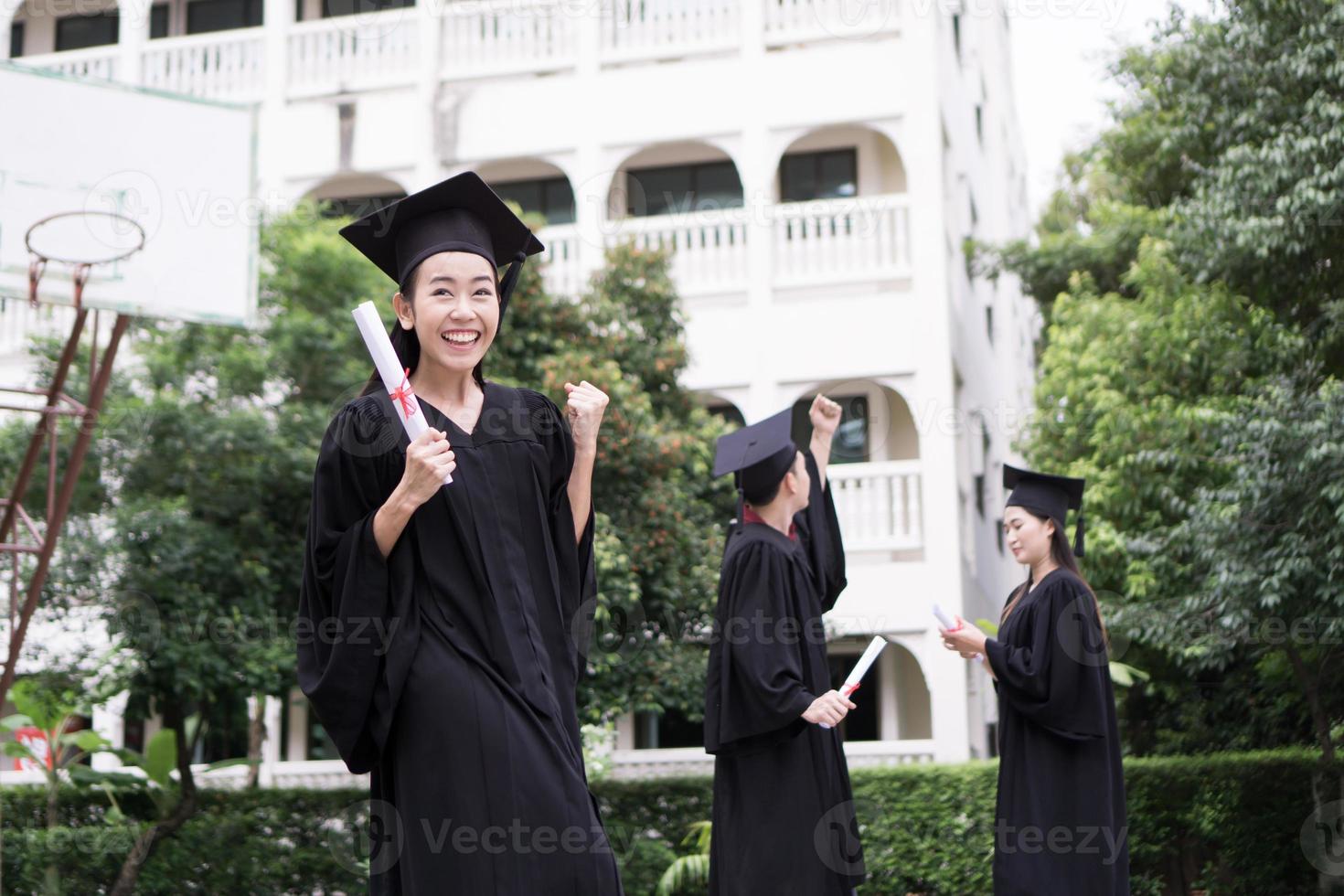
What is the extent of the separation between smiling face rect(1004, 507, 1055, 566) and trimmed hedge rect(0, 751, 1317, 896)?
10.4ft

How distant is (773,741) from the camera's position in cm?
577

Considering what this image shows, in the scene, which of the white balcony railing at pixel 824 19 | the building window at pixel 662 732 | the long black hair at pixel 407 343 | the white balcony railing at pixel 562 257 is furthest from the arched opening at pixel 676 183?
the long black hair at pixel 407 343

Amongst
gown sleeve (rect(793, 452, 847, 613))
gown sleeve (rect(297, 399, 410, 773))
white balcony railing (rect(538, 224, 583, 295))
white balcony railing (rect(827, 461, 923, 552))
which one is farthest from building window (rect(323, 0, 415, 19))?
gown sleeve (rect(297, 399, 410, 773))

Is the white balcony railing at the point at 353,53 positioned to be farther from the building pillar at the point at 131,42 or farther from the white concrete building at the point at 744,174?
the building pillar at the point at 131,42

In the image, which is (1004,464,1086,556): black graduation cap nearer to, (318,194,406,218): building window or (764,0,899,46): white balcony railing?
(764,0,899,46): white balcony railing

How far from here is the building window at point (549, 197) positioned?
20.1 meters

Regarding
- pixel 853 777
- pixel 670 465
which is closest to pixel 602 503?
pixel 670 465

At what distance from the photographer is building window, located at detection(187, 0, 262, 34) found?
21.5 meters

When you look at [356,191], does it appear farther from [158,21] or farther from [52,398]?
[52,398]

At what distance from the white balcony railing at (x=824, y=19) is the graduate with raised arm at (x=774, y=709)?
508 inches

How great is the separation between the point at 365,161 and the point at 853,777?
12.3m

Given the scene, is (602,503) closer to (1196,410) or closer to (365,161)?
(1196,410)

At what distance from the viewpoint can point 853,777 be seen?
33.1ft

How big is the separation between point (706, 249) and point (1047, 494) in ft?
38.8
